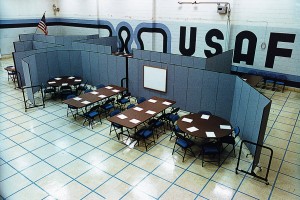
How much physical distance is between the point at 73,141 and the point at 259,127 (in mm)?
5968

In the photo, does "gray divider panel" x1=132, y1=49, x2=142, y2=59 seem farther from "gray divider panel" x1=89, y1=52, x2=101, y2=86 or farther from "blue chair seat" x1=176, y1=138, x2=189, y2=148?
"blue chair seat" x1=176, y1=138, x2=189, y2=148

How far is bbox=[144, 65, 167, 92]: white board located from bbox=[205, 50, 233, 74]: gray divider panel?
193cm

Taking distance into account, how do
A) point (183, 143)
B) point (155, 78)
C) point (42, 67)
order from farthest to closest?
point (42, 67)
point (155, 78)
point (183, 143)

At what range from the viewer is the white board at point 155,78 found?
11.0m

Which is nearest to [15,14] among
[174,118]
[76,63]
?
[76,63]

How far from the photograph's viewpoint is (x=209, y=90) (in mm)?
9977

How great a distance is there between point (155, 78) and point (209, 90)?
2576 millimetres

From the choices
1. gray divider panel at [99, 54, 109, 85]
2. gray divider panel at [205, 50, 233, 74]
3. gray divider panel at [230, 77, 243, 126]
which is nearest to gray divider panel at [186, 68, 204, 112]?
gray divider panel at [205, 50, 233, 74]

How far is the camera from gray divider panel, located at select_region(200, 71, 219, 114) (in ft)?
32.0

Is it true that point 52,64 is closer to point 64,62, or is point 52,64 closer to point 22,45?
point 64,62

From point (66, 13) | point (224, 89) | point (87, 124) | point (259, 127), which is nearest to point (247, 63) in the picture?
point (224, 89)

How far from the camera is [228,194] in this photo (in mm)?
6266

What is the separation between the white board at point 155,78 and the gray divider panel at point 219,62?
6.32 feet

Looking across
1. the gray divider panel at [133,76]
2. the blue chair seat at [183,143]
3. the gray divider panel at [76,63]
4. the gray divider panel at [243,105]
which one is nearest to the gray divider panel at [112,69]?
the gray divider panel at [133,76]
